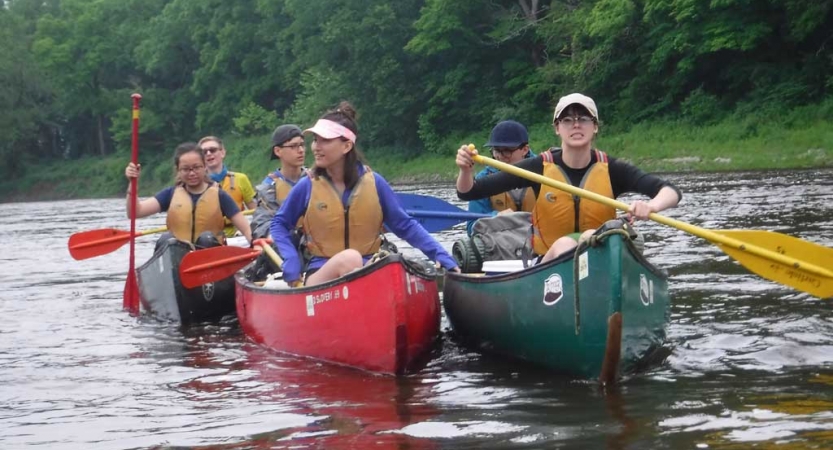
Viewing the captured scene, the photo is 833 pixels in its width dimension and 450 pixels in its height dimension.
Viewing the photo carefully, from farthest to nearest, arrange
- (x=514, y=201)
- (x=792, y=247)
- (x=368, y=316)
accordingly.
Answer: (x=514, y=201), (x=368, y=316), (x=792, y=247)

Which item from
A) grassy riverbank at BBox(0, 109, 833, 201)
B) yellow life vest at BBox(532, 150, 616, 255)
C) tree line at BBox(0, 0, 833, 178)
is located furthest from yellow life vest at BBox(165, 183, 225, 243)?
tree line at BBox(0, 0, 833, 178)

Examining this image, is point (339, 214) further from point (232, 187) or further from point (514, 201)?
point (232, 187)

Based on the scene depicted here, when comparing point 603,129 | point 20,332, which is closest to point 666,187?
point 20,332

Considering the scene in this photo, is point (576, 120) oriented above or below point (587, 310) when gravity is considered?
above

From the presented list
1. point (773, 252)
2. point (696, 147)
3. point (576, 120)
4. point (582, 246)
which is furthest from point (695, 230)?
point (696, 147)

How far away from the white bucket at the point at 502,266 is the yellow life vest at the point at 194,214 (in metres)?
2.79

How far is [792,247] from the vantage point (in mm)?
5398

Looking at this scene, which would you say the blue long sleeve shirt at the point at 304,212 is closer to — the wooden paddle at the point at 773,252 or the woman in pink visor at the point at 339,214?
the woman in pink visor at the point at 339,214

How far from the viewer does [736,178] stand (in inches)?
724

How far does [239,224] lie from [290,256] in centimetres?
245

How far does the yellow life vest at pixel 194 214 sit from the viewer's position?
28.2 ft

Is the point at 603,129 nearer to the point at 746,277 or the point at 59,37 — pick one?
the point at 746,277

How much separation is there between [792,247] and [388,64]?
31.3 metres

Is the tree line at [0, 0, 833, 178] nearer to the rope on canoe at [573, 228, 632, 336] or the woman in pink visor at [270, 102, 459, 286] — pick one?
the woman in pink visor at [270, 102, 459, 286]
